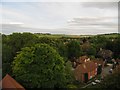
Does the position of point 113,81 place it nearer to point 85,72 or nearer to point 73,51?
point 85,72

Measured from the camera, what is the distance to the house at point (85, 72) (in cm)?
906

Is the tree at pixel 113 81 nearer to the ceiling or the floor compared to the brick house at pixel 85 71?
nearer to the ceiling

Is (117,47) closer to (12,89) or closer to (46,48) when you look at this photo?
(46,48)

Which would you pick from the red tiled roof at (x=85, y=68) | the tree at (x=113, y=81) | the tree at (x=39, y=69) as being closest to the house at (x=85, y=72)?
the red tiled roof at (x=85, y=68)

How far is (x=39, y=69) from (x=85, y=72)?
12.5ft

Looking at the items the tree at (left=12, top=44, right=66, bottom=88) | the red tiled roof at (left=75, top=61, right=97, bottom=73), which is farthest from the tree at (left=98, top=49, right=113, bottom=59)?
the tree at (left=12, top=44, right=66, bottom=88)

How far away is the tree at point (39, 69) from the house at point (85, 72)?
273cm

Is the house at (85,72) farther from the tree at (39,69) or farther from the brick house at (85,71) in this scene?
the tree at (39,69)

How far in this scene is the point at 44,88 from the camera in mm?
6000

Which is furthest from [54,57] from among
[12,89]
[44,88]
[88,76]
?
[88,76]

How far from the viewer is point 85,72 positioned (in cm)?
A: 948

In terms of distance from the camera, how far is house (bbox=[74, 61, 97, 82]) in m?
9.06

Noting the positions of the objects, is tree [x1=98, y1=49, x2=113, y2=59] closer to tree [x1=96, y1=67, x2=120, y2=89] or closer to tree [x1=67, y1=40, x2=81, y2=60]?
tree [x1=67, y1=40, x2=81, y2=60]

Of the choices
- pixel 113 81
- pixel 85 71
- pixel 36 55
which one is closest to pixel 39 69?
pixel 36 55
